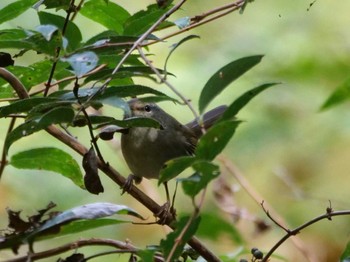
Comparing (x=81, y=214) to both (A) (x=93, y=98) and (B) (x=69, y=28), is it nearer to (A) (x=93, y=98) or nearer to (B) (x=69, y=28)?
(A) (x=93, y=98)

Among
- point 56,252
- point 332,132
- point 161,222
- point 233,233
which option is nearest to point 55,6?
point 161,222

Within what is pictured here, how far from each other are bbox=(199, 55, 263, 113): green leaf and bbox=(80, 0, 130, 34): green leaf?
551mm

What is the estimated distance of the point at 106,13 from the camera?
66.4 inches

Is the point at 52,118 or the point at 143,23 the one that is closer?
the point at 52,118

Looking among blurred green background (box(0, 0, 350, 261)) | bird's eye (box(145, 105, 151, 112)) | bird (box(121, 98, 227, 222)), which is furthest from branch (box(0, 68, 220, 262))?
blurred green background (box(0, 0, 350, 261))

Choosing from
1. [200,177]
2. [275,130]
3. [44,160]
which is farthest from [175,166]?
[275,130]

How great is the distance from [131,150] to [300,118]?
2.10 metres

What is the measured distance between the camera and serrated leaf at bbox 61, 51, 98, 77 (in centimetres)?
116

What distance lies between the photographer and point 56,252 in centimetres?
112

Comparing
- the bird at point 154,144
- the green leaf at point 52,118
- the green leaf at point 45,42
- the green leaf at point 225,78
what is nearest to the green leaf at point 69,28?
the green leaf at point 45,42

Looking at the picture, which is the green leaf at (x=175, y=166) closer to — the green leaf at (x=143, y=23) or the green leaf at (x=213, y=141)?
the green leaf at (x=213, y=141)

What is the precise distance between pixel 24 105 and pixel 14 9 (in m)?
0.31

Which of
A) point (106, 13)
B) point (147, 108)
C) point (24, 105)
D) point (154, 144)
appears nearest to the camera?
point (24, 105)

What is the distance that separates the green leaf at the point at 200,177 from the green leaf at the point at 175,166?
0.02 metres
